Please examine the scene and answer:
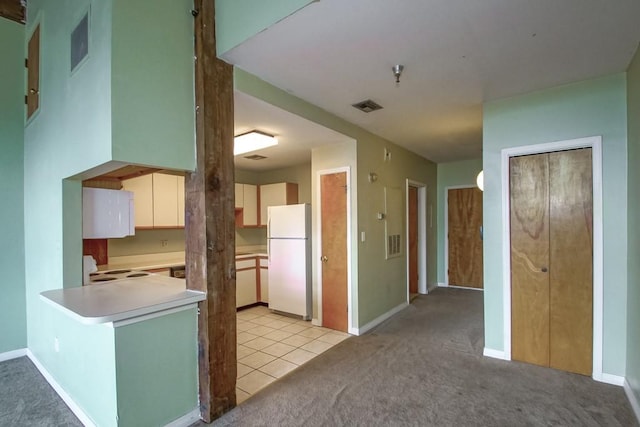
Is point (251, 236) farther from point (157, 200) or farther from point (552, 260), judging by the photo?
point (552, 260)

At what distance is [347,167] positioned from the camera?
3.76 m

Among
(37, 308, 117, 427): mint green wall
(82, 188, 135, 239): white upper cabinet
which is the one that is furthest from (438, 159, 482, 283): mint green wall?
(37, 308, 117, 427): mint green wall

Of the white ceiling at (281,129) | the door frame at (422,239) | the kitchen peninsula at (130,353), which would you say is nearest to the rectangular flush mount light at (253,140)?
the white ceiling at (281,129)

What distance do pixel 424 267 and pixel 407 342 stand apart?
2.43 m

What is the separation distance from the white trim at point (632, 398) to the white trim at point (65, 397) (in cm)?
355

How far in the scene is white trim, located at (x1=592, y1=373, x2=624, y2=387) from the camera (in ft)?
8.00

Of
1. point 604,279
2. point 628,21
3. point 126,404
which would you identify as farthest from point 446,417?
point 628,21

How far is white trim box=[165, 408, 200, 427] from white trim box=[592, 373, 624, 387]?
313 cm

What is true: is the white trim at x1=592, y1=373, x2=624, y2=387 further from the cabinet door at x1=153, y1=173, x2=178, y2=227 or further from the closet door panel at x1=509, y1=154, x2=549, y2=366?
the cabinet door at x1=153, y1=173, x2=178, y2=227

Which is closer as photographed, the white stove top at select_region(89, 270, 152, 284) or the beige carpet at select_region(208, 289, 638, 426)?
the beige carpet at select_region(208, 289, 638, 426)

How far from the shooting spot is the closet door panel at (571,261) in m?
2.60

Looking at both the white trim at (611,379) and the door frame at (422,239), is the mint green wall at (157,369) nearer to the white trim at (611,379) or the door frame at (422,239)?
the white trim at (611,379)

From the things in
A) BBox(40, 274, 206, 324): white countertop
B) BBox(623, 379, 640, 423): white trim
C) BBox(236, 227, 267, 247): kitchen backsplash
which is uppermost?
BBox(236, 227, 267, 247): kitchen backsplash

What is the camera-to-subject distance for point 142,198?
4.00 metres
